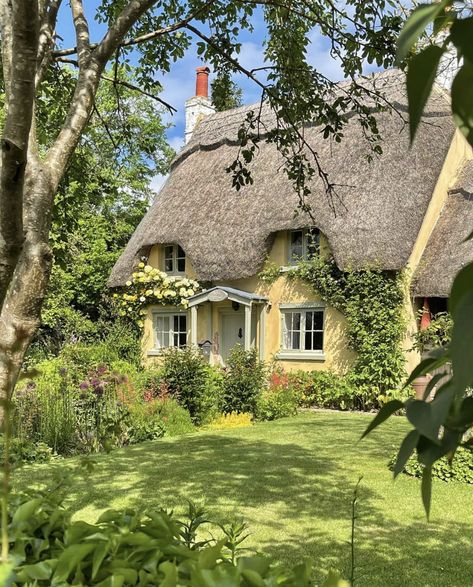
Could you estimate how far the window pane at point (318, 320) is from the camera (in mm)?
14109

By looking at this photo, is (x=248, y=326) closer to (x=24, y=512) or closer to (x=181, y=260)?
(x=181, y=260)

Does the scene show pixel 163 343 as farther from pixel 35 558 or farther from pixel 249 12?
pixel 35 558

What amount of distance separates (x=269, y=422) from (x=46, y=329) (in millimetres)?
11383

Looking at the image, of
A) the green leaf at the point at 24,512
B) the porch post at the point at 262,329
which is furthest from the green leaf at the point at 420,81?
the porch post at the point at 262,329

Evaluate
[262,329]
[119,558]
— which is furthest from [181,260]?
[119,558]

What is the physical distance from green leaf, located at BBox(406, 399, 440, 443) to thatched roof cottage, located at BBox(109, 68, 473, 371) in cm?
1208

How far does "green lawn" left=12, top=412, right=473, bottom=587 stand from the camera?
4.12 metres

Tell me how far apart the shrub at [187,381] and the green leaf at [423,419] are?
9.98 m

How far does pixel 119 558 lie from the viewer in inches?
47.4

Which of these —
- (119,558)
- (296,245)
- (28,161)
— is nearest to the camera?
(119,558)

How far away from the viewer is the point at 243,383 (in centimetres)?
1117

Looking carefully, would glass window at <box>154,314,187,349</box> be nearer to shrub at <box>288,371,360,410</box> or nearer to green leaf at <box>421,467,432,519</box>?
shrub at <box>288,371,360,410</box>

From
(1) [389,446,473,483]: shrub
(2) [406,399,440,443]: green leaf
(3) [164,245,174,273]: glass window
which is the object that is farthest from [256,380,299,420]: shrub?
(2) [406,399,440,443]: green leaf

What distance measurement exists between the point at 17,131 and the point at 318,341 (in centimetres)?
1255
